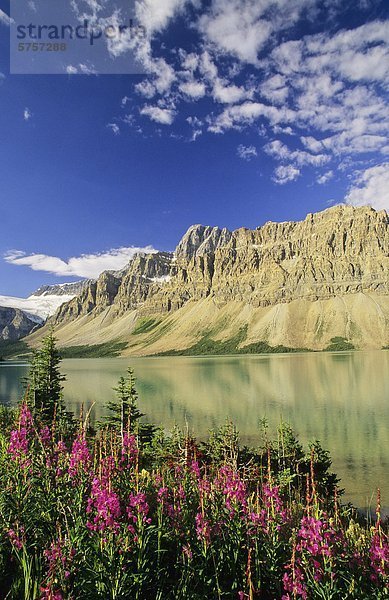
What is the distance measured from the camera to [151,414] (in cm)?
4881

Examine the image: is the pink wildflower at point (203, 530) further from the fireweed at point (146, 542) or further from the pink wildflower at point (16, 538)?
the pink wildflower at point (16, 538)

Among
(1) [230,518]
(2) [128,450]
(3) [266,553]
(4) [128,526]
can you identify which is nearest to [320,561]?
(3) [266,553]

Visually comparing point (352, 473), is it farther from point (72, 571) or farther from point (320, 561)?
point (72, 571)

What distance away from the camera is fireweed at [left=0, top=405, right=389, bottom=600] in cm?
555

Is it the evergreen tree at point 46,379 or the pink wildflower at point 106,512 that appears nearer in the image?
the pink wildflower at point 106,512

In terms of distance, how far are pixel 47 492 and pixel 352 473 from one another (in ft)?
77.2

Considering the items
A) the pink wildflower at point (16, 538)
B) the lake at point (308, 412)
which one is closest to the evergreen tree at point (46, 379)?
the lake at point (308, 412)

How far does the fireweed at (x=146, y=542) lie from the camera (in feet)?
18.2

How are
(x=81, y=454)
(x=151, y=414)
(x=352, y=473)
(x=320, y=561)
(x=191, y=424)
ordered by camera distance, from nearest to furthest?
(x=320, y=561)
(x=81, y=454)
(x=352, y=473)
(x=191, y=424)
(x=151, y=414)

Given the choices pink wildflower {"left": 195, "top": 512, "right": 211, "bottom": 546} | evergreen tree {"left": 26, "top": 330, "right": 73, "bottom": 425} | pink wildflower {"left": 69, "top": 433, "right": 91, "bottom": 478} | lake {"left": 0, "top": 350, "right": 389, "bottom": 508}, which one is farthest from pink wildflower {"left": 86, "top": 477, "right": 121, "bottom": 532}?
evergreen tree {"left": 26, "top": 330, "right": 73, "bottom": 425}

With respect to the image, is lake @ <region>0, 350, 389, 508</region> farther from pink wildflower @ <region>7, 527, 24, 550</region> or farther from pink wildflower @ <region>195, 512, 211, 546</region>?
pink wildflower @ <region>195, 512, 211, 546</region>

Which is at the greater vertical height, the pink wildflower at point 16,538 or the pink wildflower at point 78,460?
the pink wildflower at point 78,460

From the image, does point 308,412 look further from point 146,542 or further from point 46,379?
point 146,542

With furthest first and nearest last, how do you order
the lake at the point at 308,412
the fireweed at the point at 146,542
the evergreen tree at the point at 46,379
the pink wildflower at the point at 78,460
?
the evergreen tree at the point at 46,379
the lake at the point at 308,412
the pink wildflower at the point at 78,460
the fireweed at the point at 146,542
